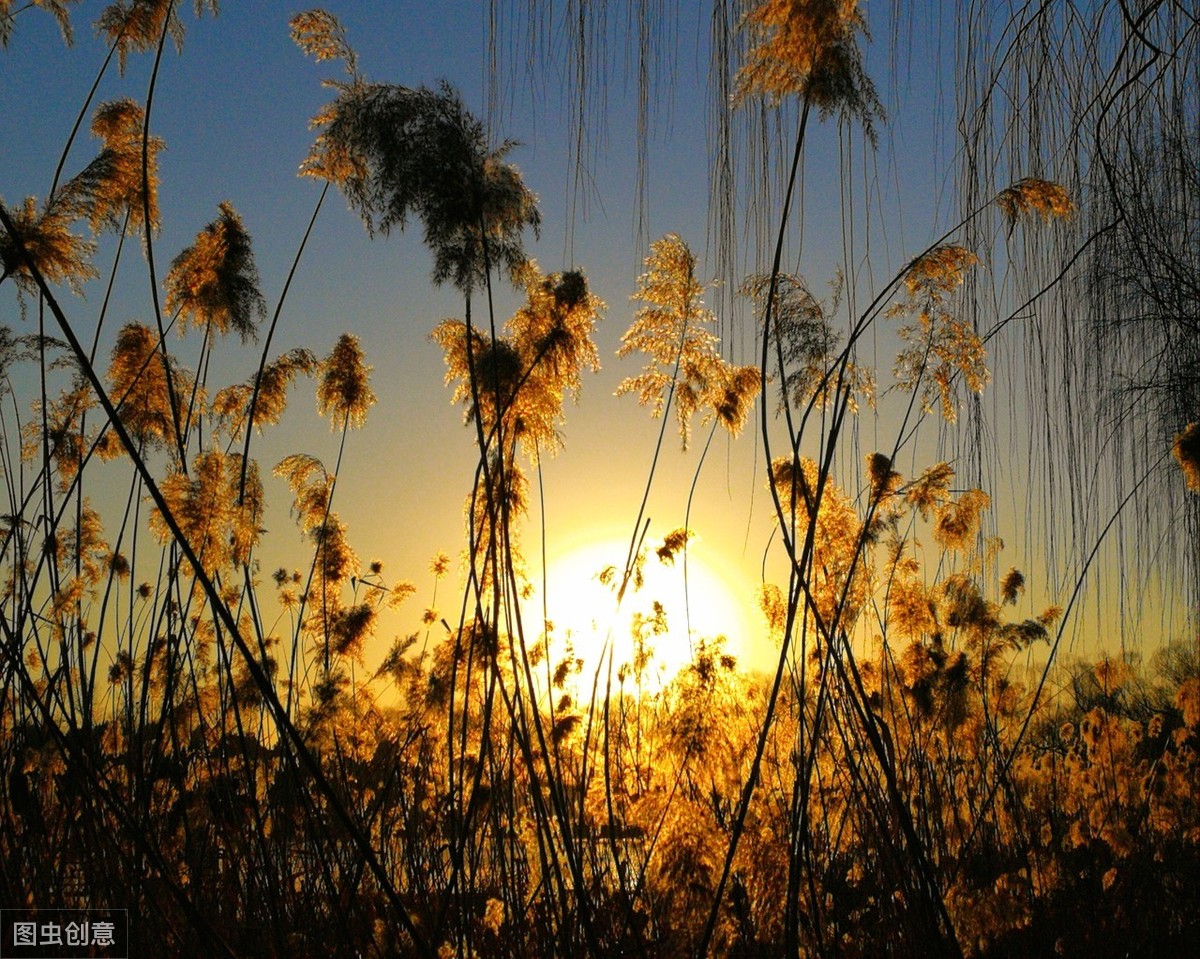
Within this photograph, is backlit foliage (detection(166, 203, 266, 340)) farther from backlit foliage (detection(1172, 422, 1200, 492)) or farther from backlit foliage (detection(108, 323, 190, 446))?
backlit foliage (detection(1172, 422, 1200, 492))

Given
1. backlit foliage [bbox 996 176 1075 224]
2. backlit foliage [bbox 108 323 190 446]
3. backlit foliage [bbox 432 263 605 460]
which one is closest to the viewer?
backlit foliage [bbox 996 176 1075 224]

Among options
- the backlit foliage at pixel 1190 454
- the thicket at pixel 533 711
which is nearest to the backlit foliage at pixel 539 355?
the thicket at pixel 533 711

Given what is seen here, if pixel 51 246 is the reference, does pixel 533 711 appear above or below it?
below

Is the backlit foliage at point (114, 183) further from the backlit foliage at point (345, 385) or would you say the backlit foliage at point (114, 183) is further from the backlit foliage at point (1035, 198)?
the backlit foliage at point (1035, 198)

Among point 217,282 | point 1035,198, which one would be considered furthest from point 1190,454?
point 217,282

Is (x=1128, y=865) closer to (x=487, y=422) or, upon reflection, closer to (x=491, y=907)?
(x=491, y=907)

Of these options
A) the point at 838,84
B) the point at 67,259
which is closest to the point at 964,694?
the point at 838,84

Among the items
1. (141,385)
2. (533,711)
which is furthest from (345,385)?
(533,711)

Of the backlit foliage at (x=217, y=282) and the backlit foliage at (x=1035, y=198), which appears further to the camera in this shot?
the backlit foliage at (x=217, y=282)

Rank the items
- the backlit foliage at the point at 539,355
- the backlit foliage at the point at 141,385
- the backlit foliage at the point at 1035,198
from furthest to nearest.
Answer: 1. the backlit foliage at the point at 141,385
2. the backlit foliage at the point at 539,355
3. the backlit foliage at the point at 1035,198

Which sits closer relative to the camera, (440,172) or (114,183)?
(440,172)

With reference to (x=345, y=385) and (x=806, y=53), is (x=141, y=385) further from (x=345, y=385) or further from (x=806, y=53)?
(x=806, y=53)

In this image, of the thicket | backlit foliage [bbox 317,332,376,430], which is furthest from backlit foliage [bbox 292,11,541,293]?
backlit foliage [bbox 317,332,376,430]

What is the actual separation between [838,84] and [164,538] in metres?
2.72
